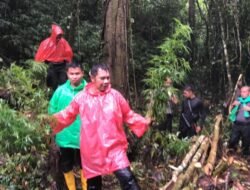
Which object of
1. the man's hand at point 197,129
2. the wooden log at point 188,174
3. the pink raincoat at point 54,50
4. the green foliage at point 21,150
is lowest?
the man's hand at point 197,129

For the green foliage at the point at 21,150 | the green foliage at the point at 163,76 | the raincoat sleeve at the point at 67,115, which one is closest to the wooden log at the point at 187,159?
the green foliage at the point at 163,76

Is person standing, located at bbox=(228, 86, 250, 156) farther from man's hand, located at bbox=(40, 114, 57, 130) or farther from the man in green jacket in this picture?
man's hand, located at bbox=(40, 114, 57, 130)

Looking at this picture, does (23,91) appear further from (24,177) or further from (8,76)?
(8,76)

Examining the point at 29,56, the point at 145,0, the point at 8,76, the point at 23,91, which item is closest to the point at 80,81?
the point at 23,91

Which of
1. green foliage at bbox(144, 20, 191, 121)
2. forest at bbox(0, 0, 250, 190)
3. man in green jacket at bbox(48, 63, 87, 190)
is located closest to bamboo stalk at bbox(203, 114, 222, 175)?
forest at bbox(0, 0, 250, 190)

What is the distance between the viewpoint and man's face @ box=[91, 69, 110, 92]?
15.4 ft

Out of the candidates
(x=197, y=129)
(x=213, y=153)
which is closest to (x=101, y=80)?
(x=213, y=153)

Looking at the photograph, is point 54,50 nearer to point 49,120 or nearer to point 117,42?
point 117,42

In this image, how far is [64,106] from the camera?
5340mm

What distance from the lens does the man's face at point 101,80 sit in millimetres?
4680

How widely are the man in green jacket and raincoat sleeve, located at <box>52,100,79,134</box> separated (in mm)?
391

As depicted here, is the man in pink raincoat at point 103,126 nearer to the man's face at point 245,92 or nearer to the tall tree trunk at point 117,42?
the tall tree trunk at point 117,42

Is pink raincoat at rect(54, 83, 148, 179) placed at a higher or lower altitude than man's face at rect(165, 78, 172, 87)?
lower

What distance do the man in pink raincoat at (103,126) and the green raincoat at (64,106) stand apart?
0.44 meters
